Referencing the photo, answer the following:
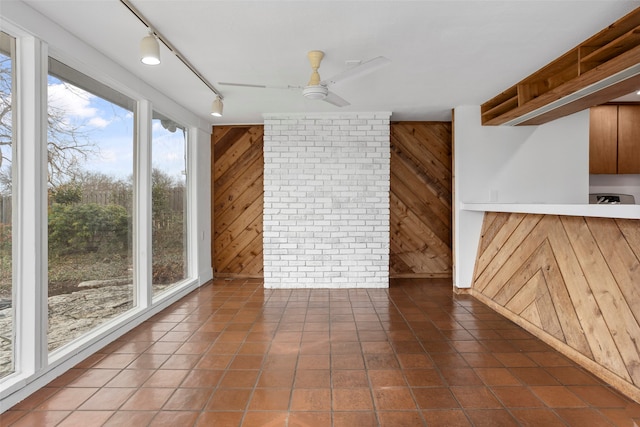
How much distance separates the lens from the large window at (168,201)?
3.94 metres

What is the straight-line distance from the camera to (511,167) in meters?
4.46

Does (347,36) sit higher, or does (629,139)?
(347,36)

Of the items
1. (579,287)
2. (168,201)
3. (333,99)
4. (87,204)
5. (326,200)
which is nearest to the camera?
(579,287)

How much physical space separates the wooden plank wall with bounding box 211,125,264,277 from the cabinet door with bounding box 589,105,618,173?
15.7ft

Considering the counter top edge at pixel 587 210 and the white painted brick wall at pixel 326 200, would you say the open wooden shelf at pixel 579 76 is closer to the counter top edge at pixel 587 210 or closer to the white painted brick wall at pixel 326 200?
the counter top edge at pixel 587 210

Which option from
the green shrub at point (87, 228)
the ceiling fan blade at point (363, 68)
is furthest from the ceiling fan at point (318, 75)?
the green shrub at point (87, 228)

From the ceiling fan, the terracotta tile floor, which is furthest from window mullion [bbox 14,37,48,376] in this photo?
the ceiling fan

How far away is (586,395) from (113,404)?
2.86 m

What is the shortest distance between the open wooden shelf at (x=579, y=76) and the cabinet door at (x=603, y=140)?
4.18 ft

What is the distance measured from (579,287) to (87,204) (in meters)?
3.93

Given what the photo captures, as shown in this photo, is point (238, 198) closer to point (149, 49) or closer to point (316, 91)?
point (316, 91)

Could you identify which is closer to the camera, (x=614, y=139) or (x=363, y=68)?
(x=363, y=68)

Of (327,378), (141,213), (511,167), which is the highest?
(511,167)

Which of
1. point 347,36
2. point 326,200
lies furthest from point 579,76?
point 326,200
